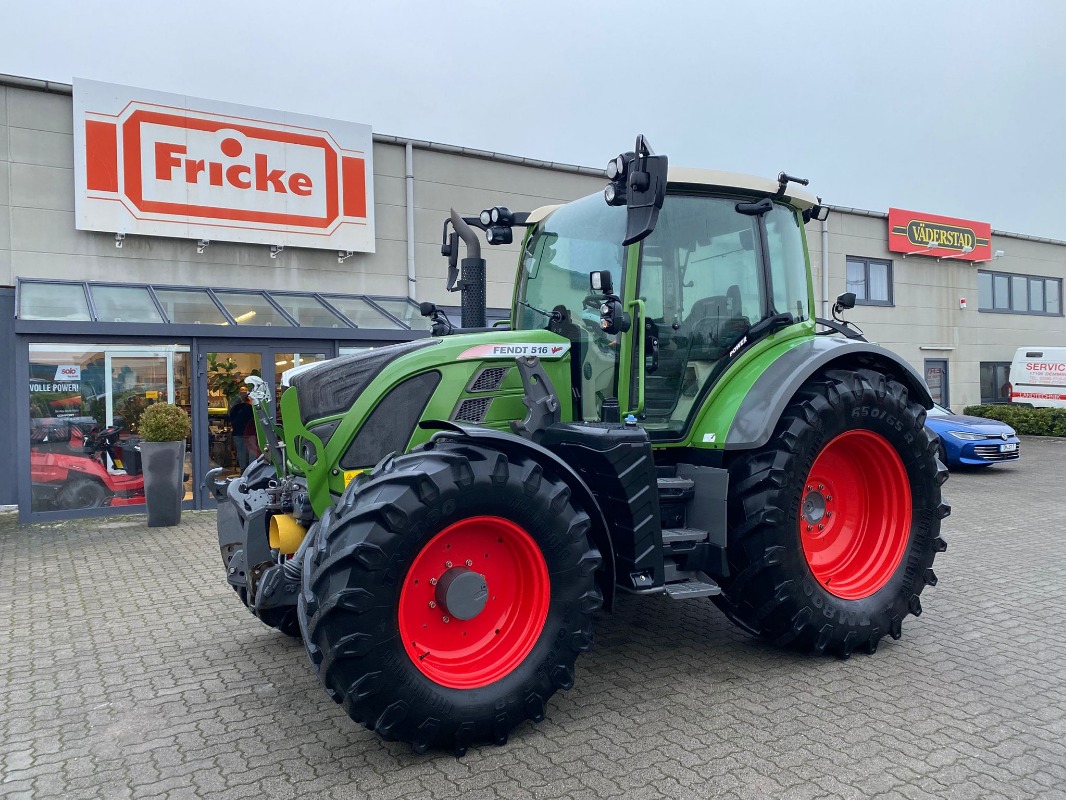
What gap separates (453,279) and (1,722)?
129 inches

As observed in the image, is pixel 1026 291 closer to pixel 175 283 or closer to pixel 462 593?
pixel 175 283

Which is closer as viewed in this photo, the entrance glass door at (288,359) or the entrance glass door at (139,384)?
the entrance glass door at (139,384)

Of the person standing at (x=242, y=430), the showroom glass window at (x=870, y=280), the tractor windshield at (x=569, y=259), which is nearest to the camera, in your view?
the tractor windshield at (x=569, y=259)

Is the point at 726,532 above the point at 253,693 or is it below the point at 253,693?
above

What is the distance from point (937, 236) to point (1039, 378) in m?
4.26

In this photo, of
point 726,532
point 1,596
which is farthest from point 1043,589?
point 1,596

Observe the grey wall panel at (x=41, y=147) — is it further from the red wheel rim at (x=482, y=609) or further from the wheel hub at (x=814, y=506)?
the wheel hub at (x=814, y=506)

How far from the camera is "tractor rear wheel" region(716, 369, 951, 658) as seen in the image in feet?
13.7

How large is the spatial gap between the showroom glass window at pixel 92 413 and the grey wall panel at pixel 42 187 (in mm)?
2288

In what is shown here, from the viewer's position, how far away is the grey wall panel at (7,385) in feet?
35.4

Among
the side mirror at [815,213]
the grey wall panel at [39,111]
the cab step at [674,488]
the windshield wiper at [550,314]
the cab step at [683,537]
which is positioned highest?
the grey wall panel at [39,111]

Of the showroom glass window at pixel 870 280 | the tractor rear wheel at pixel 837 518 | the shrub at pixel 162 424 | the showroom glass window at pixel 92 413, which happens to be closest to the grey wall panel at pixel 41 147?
the showroom glass window at pixel 92 413

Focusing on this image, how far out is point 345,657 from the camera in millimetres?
3062

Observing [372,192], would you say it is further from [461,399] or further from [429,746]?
[429,746]
